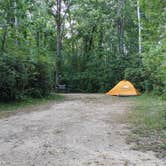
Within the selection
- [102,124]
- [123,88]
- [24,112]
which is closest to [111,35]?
[123,88]

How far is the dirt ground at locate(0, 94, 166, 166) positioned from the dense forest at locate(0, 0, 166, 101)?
6.05 ft

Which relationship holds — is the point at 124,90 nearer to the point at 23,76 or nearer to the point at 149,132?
the point at 23,76

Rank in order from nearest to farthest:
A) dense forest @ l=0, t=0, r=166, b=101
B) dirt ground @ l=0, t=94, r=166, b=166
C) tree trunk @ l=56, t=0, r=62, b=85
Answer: dirt ground @ l=0, t=94, r=166, b=166, dense forest @ l=0, t=0, r=166, b=101, tree trunk @ l=56, t=0, r=62, b=85

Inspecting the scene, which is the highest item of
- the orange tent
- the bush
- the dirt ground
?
the bush

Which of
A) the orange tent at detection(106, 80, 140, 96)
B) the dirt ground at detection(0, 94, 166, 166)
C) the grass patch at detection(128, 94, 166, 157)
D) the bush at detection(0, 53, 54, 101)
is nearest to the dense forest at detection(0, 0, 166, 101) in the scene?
the bush at detection(0, 53, 54, 101)

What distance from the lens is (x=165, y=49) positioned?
5.45 metres

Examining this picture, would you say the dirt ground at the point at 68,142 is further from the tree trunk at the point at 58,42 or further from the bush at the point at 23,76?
the tree trunk at the point at 58,42

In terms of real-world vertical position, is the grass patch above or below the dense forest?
below

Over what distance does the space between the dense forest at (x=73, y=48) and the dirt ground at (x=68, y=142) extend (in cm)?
184

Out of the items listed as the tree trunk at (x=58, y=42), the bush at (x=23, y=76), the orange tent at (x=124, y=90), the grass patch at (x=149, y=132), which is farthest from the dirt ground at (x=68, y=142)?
the tree trunk at (x=58, y=42)

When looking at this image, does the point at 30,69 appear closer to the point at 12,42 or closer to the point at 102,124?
the point at 12,42

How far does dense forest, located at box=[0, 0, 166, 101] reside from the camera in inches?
405

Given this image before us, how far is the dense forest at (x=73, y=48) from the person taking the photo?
1029cm

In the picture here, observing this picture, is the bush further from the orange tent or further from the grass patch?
the grass patch
